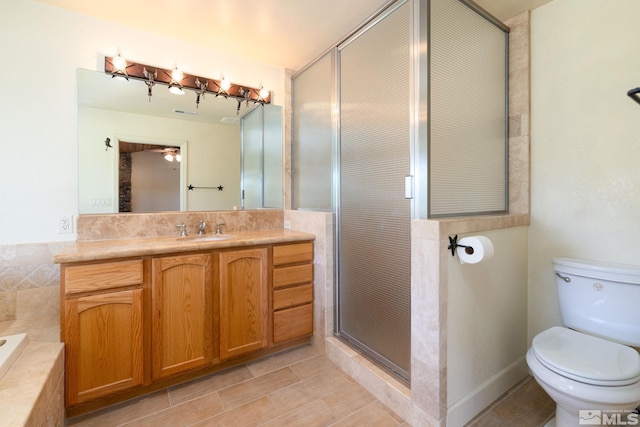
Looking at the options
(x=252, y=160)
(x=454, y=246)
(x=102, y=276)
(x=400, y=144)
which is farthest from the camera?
(x=252, y=160)

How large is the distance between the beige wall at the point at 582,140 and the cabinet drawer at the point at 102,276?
2.55 m

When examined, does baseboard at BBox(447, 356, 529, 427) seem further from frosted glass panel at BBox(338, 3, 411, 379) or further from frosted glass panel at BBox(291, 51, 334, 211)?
frosted glass panel at BBox(291, 51, 334, 211)

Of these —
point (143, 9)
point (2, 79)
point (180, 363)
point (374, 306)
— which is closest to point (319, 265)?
point (374, 306)

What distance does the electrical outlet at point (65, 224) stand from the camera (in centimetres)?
187

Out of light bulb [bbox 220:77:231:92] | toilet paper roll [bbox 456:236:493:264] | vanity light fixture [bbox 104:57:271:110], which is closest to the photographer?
toilet paper roll [bbox 456:236:493:264]

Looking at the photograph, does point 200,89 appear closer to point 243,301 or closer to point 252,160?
point 252,160

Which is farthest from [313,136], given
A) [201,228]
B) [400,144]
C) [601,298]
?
[601,298]

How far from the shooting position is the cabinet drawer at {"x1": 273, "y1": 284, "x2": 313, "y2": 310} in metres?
2.12

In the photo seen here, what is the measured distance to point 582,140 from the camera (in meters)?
1.72

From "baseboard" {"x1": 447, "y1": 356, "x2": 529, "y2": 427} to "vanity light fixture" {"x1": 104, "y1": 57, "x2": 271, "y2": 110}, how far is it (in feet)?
8.77

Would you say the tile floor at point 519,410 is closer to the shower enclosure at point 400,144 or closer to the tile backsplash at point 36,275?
the shower enclosure at point 400,144

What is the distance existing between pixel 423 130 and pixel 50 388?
2165 millimetres

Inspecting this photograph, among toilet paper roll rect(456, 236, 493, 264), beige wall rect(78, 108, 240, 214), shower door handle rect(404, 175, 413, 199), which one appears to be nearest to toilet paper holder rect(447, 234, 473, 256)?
toilet paper roll rect(456, 236, 493, 264)

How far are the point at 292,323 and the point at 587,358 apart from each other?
1.70m
